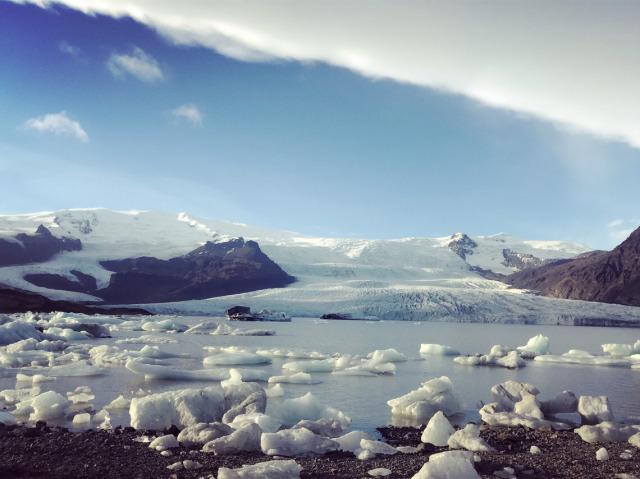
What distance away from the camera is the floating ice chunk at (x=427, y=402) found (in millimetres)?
8297

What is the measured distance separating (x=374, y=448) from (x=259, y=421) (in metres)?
1.54

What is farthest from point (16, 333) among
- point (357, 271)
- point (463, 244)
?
point (463, 244)

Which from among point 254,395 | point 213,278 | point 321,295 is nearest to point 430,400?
point 254,395

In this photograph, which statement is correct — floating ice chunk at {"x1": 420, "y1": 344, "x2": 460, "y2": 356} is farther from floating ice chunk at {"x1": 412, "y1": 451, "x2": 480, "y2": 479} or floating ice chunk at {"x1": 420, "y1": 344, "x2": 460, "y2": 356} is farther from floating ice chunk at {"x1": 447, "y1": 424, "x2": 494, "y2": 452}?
floating ice chunk at {"x1": 412, "y1": 451, "x2": 480, "y2": 479}

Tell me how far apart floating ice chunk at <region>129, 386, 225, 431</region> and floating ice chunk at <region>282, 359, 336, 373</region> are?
5334 mm

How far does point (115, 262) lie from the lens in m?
75.4

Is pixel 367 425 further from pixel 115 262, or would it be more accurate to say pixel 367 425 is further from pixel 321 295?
pixel 115 262

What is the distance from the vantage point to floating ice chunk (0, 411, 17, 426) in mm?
6818

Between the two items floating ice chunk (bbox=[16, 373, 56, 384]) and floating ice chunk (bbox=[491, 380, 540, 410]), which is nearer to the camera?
floating ice chunk (bbox=[491, 380, 540, 410])

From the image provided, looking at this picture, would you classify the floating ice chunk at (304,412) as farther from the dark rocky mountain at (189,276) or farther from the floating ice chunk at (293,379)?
the dark rocky mountain at (189,276)

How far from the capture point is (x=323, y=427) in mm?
6973

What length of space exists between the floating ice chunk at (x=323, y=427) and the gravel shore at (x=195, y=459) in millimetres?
711

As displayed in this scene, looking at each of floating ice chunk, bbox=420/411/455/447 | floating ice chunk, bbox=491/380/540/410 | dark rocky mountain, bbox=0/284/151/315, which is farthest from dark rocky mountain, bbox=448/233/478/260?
floating ice chunk, bbox=420/411/455/447

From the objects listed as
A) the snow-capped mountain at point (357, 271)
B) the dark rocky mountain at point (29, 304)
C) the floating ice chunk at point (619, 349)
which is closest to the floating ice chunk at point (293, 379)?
the floating ice chunk at point (619, 349)
